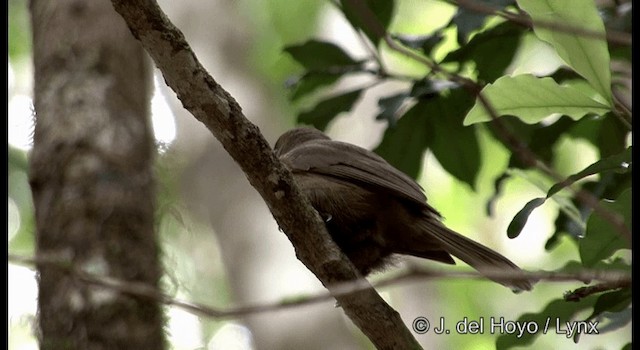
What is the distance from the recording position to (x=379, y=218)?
350cm

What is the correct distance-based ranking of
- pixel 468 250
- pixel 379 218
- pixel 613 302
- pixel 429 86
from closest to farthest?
pixel 613 302, pixel 429 86, pixel 468 250, pixel 379 218

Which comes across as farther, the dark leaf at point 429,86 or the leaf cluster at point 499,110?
the dark leaf at point 429,86

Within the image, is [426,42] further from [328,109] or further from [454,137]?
[328,109]

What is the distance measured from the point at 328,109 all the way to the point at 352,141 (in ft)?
9.73

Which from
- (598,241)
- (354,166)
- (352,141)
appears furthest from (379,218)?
(352,141)

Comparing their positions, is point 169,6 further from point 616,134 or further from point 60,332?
point 616,134

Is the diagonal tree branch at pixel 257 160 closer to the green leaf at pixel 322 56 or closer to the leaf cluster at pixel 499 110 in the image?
the leaf cluster at pixel 499 110

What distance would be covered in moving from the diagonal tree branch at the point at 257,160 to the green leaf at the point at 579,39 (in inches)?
34.3

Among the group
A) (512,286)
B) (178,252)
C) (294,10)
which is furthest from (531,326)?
(294,10)

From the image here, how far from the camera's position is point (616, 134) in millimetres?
3293

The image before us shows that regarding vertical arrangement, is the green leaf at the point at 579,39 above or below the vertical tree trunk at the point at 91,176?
below

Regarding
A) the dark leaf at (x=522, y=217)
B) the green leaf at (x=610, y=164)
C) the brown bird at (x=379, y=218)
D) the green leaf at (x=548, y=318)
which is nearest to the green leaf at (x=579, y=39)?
the green leaf at (x=610, y=164)

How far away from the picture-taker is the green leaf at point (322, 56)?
363cm

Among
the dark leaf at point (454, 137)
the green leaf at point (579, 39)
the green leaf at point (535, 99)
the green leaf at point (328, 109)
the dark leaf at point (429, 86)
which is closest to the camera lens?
the green leaf at point (579, 39)
